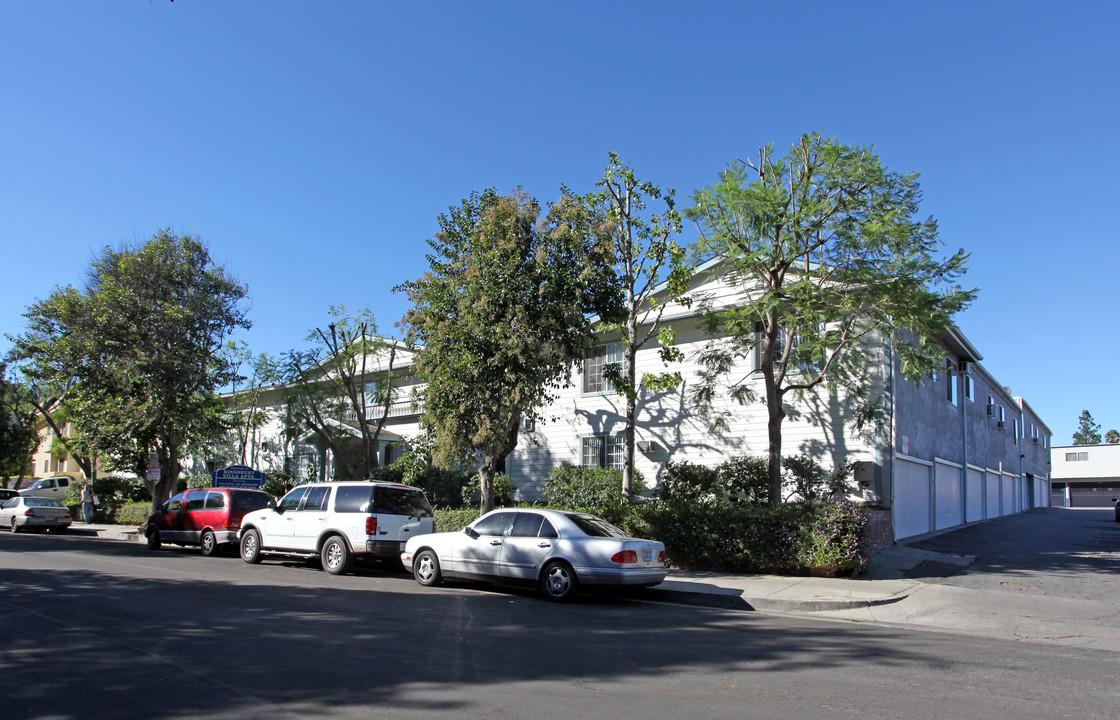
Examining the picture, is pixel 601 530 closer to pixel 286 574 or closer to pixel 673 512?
pixel 673 512

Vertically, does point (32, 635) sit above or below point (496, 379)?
below

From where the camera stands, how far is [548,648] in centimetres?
769

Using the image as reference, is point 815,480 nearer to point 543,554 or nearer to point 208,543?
point 543,554

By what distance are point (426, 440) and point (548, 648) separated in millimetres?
10231

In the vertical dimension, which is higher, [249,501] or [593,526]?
[593,526]

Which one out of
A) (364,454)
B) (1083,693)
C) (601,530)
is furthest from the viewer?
(364,454)

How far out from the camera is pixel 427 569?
12938 mm

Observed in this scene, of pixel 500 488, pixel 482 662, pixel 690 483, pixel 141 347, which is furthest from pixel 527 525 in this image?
pixel 141 347

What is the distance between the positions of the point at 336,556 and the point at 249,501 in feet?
15.6

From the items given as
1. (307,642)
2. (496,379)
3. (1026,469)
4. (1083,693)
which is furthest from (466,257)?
(1026,469)

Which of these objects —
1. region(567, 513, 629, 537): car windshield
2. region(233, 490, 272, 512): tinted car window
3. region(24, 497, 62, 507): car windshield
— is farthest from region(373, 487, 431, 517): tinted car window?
region(24, 497, 62, 507): car windshield

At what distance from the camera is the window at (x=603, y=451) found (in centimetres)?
2316

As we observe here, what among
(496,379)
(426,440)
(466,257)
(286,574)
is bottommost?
(286,574)

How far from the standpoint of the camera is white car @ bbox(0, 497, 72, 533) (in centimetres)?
2647
